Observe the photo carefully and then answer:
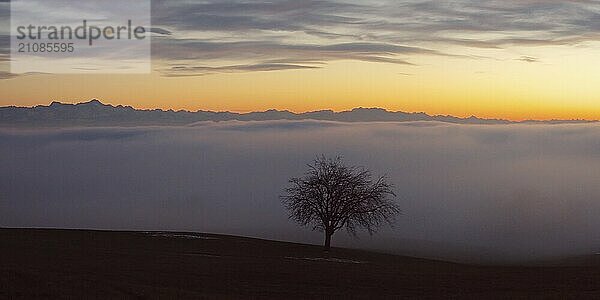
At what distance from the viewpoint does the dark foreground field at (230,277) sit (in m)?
27.2

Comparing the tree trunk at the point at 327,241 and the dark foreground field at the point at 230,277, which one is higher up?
the dark foreground field at the point at 230,277

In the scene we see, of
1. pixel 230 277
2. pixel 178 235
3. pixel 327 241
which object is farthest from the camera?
pixel 178 235

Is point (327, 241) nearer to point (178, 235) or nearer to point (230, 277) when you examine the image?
point (178, 235)

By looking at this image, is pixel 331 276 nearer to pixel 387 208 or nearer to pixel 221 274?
pixel 221 274

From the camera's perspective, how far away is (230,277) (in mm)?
34031

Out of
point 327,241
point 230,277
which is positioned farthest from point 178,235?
point 230,277

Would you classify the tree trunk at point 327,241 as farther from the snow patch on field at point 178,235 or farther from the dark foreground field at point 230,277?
the snow patch on field at point 178,235

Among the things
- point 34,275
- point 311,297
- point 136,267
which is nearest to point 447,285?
point 311,297

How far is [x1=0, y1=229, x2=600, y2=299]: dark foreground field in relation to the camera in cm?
2717

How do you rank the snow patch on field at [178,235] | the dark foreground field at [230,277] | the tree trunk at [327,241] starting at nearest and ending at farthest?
the dark foreground field at [230,277]
the tree trunk at [327,241]
the snow patch on field at [178,235]

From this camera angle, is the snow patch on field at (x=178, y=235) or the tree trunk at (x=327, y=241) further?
the snow patch on field at (x=178, y=235)

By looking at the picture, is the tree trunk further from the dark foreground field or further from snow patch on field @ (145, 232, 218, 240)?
snow patch on field @ (145, 232, 218, 240)

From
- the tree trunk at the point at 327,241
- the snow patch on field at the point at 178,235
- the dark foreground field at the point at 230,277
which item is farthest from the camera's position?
the snow patch on field at the point at 178,235

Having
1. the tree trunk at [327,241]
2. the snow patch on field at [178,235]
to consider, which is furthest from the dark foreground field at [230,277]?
the snow patch on field at [178,235]
